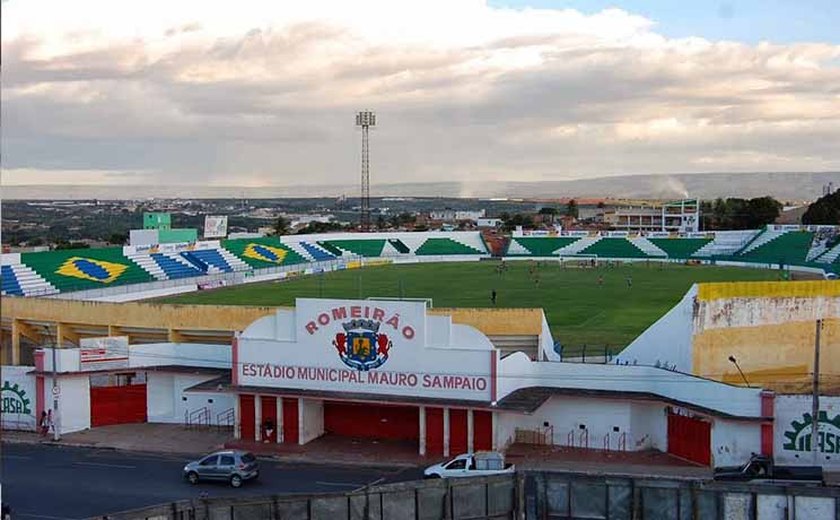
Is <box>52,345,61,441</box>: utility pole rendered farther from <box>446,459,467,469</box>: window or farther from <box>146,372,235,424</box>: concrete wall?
<box>446,459,467,469</box>: window

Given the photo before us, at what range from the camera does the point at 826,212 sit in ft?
382

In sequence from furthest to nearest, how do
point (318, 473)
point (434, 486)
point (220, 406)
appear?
point (220, 406) < point (318, 473) < point (434, 486)

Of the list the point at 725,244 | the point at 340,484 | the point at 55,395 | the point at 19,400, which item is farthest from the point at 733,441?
the point at 725,244

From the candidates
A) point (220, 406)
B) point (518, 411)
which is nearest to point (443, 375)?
point (518, 411)

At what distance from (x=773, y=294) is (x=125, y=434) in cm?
1879

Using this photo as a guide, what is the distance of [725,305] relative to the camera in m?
26.5

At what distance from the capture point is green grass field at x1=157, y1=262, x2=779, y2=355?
4475 centimetres

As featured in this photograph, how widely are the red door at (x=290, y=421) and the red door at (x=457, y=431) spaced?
4.35 meters

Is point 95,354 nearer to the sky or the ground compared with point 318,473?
nearer to the sky

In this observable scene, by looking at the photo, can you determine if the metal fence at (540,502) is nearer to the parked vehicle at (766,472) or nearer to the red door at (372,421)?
the parked vehicle at (766,472)

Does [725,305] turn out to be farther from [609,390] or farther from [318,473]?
[318,473]

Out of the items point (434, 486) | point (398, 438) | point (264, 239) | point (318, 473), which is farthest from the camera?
point (264, 239)

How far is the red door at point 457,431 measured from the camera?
2422 cm


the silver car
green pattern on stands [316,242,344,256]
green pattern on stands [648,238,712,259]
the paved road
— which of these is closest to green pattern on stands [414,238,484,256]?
green pattern on stands [316,242,344,256]
